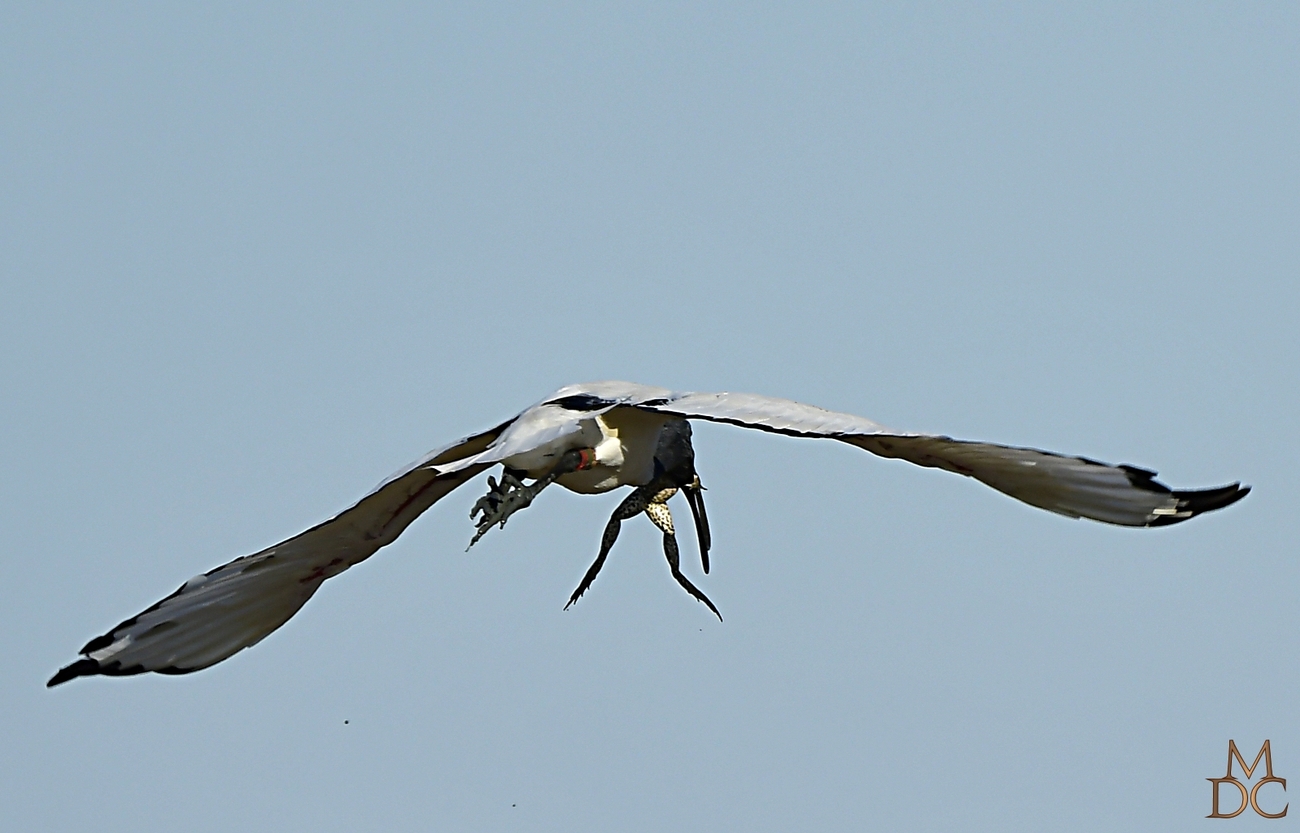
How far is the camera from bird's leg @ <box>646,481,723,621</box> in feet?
50.9

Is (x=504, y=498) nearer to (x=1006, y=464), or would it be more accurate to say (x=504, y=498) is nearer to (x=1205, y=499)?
(x=1006, y=464)

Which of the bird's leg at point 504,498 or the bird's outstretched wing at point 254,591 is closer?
the bird's leg at point 504,498

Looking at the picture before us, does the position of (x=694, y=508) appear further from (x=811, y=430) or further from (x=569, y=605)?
(x=811, y=430)

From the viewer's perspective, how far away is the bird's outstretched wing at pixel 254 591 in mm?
14719

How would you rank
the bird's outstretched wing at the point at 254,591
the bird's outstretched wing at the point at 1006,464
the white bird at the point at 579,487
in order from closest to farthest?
the bird's outstretched wing at the point at 1006,464 < the white bird at the point at 579,487 < the bird's outstretched wing at the point at 254,591

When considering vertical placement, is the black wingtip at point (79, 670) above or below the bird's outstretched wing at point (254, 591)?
below

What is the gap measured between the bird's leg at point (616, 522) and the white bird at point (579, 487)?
10 mm

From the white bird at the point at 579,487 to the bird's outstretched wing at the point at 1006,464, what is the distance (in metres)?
0.01

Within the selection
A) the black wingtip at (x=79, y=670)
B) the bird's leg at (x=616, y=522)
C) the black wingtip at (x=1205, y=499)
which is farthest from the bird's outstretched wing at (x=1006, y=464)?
the black wingtip at (x=79, y=670)

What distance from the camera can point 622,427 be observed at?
14.7m

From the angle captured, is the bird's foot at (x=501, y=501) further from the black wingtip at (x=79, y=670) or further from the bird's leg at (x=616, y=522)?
the black wingtip at (x=79, y=670)

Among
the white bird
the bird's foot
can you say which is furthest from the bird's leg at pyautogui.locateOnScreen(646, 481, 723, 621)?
the bird's foot

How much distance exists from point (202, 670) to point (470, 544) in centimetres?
363

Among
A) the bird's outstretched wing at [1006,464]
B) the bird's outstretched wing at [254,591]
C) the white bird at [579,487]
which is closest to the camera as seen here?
the bird's outstretched wing at [1006,464]
